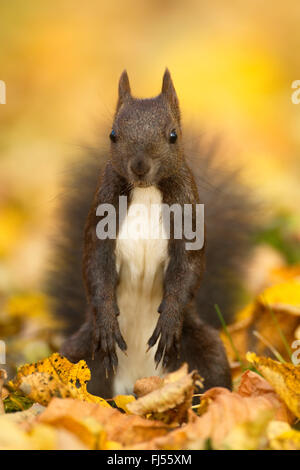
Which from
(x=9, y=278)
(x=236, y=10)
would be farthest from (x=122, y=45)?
(x=9, y=278)

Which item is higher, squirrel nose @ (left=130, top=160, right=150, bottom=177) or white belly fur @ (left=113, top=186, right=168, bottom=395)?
squirrel nose @ (left=130, top=160, right=150, bottom=177)

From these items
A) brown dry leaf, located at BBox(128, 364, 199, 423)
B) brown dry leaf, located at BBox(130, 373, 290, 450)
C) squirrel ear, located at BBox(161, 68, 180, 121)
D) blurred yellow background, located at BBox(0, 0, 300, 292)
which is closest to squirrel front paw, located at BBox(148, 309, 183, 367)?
brown dry leaf, located at BBox(130, 373, 290, 450)

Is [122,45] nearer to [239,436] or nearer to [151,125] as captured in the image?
[151,125]

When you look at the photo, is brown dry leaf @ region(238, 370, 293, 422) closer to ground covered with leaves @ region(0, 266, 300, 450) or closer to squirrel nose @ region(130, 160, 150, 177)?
ground covered with leaves @ region(0, 266, 300, 450)
